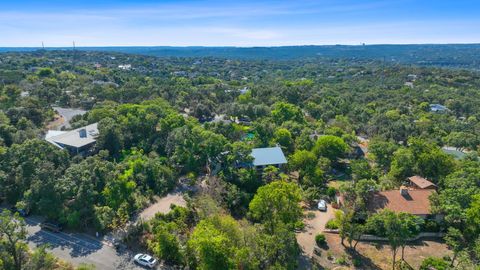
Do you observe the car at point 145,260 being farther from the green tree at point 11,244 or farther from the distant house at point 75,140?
the distant house at point 75,140

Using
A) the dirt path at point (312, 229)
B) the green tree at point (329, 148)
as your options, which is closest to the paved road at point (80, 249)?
the dirt path at point (312, 229)

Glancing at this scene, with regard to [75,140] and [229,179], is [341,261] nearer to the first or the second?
[229,179]

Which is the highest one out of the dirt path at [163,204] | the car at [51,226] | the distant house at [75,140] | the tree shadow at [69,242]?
the distant house at [75,140]

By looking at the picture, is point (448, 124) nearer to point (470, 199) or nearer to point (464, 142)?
point (464, 142)

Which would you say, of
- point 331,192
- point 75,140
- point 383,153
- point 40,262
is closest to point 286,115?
point 383,153

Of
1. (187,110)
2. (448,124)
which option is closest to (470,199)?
(448,124)
